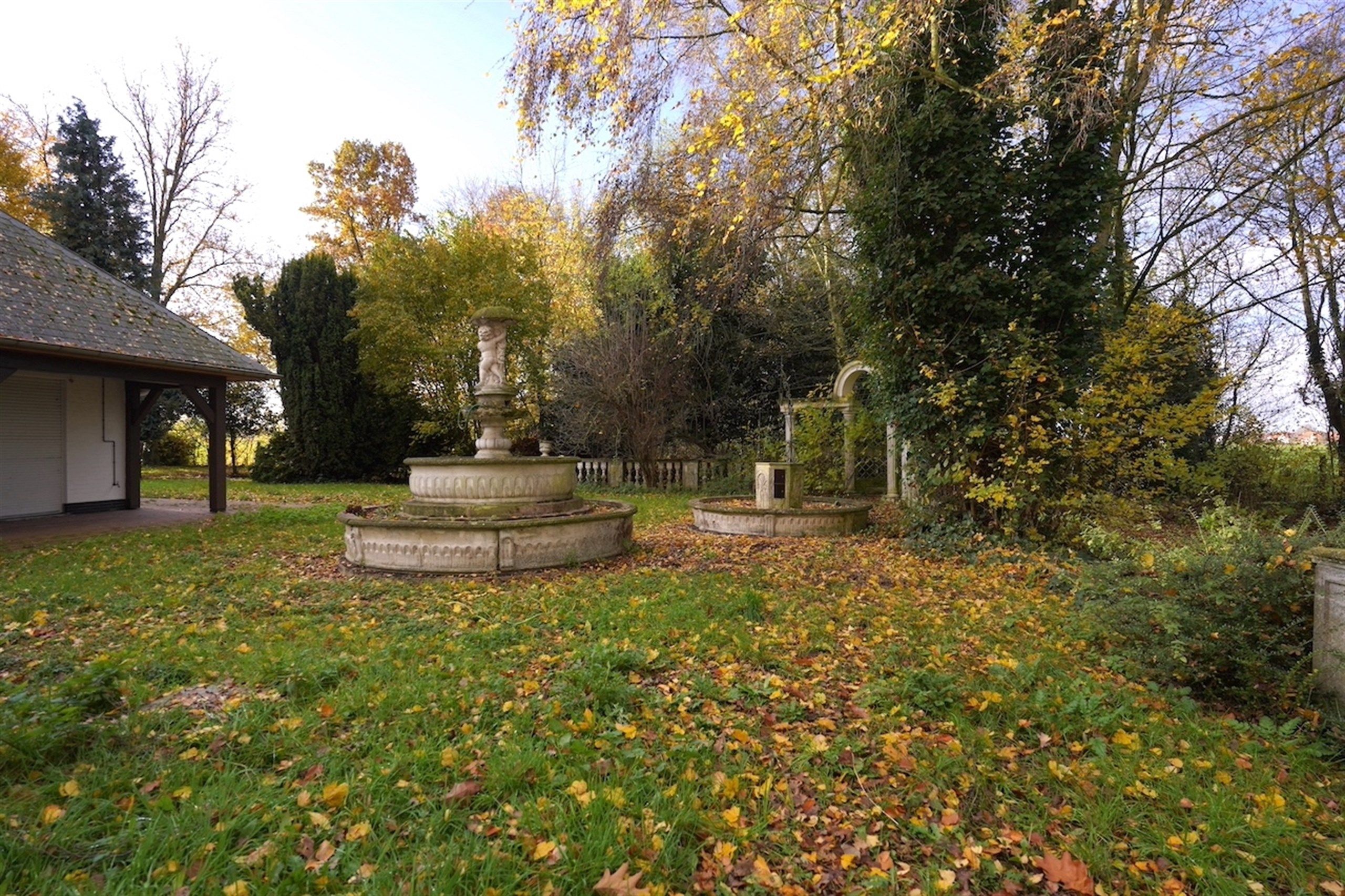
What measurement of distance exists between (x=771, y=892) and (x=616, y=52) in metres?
7.82

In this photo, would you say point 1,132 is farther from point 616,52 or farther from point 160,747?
point 160,747

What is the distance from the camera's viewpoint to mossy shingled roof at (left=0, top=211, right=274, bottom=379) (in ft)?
28.3

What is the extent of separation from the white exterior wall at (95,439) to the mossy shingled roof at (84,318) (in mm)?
1580

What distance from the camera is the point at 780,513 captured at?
931 centimetres

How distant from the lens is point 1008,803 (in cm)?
259

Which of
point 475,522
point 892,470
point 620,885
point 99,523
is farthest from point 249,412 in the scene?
point 620,885

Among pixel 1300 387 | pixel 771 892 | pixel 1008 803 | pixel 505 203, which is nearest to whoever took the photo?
pixel 771 892

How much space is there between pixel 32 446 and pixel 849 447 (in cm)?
1455

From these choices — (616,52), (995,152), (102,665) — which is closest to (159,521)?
(102,665)

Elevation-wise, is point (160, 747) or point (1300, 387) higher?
point (1300, 387)

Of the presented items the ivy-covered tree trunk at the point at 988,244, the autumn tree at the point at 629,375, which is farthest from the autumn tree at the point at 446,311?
the ivy-covered tree trunk at the point at 988,244

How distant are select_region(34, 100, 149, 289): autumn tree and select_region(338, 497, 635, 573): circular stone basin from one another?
1913 cm

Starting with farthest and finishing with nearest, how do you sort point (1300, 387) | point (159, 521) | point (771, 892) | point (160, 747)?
point (1300, 387) → point (159, 521) → point (160, 747) → point (771, 892)

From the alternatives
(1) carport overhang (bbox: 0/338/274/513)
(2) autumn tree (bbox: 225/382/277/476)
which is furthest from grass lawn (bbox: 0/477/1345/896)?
(2) autumn tree (bbox: 225/382/277/476)
